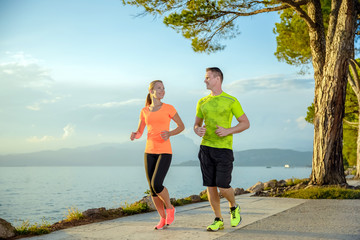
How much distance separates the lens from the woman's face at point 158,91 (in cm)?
532

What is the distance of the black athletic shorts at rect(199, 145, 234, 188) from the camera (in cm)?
508

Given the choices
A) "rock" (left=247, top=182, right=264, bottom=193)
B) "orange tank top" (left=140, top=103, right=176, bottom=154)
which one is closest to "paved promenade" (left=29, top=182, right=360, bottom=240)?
"orange tank top" (left=140, top=103, right=176, bottom=154)

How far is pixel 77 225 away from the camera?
635 cm

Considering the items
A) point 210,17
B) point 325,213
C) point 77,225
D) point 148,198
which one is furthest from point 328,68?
point 77,225

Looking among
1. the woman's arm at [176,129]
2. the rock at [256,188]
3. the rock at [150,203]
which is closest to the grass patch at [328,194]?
the rock at [256,188]

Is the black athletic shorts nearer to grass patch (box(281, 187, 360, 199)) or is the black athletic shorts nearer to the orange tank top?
the orange tank top

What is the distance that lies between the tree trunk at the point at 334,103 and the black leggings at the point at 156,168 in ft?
24.1

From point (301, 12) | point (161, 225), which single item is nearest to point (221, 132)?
point (161, 225)

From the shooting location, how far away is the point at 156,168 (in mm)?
5184

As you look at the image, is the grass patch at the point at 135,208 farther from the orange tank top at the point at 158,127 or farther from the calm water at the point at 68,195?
the orange tank top at the point at 158,127

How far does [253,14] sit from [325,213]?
25.7 ft

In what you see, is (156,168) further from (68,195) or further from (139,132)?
(68,195)

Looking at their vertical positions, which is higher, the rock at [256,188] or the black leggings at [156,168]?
the black leggings at [156,168]

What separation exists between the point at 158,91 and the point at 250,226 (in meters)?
2.22
